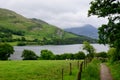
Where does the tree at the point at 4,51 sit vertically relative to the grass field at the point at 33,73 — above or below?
above

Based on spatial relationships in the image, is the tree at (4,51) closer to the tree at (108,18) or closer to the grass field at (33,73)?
the grass field at (33,73)

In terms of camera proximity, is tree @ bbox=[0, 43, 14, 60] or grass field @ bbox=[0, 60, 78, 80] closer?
grass field @ bbox=[0, 60, 78, 80]

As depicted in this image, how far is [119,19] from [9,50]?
106 m

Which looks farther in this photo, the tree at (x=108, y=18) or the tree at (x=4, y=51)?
the tree at (x=4, y=51)

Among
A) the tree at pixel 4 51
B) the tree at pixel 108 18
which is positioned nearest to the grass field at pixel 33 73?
the tree at pixel 108 18

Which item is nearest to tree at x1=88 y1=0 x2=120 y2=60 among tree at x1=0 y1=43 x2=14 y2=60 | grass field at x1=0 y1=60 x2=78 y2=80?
grass field at x1=0 y1=60 x2=78 y2=80

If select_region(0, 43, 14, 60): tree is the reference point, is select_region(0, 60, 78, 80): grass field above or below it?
below

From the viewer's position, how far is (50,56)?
451 feet

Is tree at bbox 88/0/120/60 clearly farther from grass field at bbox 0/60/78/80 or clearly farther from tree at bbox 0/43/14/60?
tree at bbox 0/43/14/60

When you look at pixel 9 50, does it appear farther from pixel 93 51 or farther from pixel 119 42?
pixel 119 42

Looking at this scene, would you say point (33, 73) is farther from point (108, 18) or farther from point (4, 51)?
point (4, 51)

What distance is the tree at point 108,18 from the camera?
114 feet

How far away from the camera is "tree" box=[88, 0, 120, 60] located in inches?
1367

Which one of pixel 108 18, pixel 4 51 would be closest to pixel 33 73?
pixel 108 18
